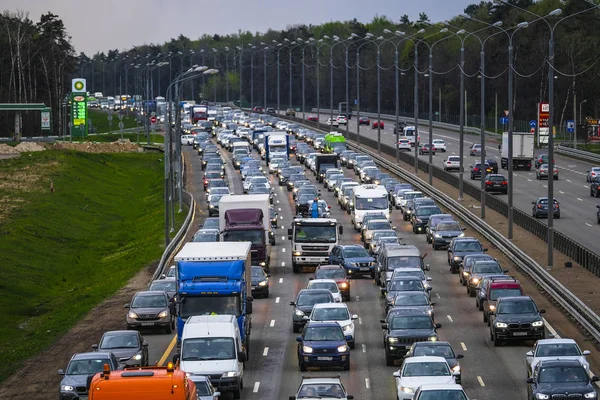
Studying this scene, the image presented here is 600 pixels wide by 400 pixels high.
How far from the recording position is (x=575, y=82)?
156 meters

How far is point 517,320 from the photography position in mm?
40844

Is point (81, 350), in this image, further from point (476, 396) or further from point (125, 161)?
point (125, 161)

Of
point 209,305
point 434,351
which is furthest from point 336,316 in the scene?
point 434,351

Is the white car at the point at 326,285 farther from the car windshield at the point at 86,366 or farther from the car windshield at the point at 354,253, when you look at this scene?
the car windshield at the point at 86,366

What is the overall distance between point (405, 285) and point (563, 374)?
17.4 meters

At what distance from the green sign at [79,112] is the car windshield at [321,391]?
4379 inches

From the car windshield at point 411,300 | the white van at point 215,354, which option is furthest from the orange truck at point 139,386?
the car windshield at point 411,300

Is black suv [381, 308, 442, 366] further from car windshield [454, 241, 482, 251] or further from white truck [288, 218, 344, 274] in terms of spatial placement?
white truck [288, 218, 344, 274]

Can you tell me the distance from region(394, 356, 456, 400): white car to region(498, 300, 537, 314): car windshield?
8.54 m

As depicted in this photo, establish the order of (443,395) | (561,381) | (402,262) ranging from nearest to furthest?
(443,395), (561,381), (402,262)

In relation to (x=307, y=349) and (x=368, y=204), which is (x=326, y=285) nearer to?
(x=307, y=349)

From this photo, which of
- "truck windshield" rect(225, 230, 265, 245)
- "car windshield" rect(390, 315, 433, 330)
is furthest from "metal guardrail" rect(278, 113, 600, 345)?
"truck windshield" rect(225, 230, 265, 245)

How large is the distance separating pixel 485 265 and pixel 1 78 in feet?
473

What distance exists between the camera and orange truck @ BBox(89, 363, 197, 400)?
2186 centimetres
